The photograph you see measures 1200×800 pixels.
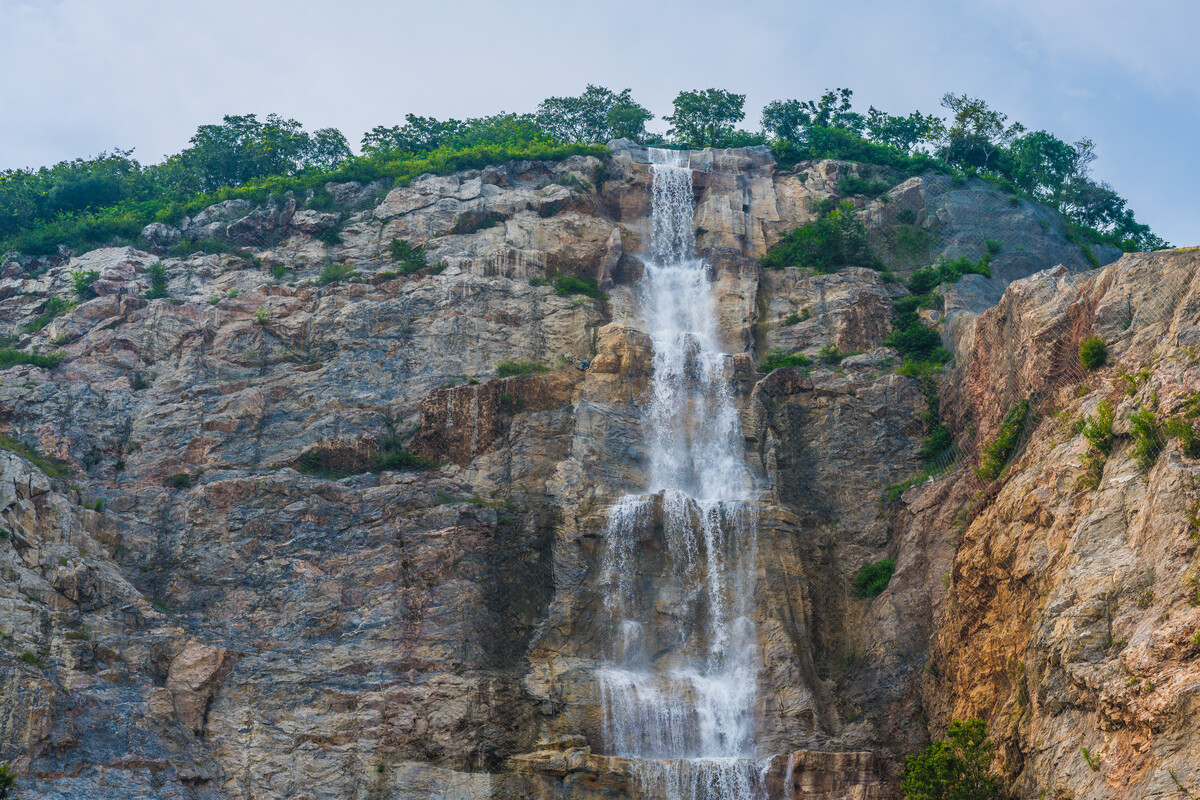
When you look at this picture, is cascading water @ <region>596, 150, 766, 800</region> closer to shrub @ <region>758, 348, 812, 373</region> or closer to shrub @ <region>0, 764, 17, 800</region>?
shrub @ <region>758, 348, 812, 373</region>

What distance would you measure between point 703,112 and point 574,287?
24001 mm

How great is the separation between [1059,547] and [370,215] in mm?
36871

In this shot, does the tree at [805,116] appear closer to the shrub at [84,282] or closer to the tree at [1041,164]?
the tree at [1041,164]

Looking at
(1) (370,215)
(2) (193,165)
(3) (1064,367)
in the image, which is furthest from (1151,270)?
(2) (193,165)

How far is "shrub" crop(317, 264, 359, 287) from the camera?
5009 centimetres

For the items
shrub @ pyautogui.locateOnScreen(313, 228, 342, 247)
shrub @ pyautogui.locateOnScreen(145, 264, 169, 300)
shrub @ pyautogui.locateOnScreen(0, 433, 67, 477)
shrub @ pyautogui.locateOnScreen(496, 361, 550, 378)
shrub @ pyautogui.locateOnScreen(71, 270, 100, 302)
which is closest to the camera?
shrub @ pyautogui.locateOnScreen(0, 433, 67, 477)

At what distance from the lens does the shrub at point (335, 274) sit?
50094mm

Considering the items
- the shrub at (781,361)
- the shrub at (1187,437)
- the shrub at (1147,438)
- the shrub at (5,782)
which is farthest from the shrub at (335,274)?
the shrub at (1187,437)

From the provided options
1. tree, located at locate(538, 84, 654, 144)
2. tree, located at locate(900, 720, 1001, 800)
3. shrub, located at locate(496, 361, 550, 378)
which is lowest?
tree, located at locate(900, 720, 1001, 800)

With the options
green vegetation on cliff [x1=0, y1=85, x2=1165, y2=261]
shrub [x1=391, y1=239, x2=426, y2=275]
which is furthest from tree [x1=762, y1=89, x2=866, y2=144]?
shrub [x1=391, y1=239, x2=426, y2=275]

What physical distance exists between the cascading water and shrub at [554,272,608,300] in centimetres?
337

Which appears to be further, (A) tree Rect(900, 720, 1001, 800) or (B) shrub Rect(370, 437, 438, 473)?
(B) shrub Rect(370, 437, 438, 473)

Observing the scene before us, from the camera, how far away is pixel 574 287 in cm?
5053

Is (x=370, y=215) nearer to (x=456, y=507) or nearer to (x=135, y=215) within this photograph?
(x=135, y=215)
